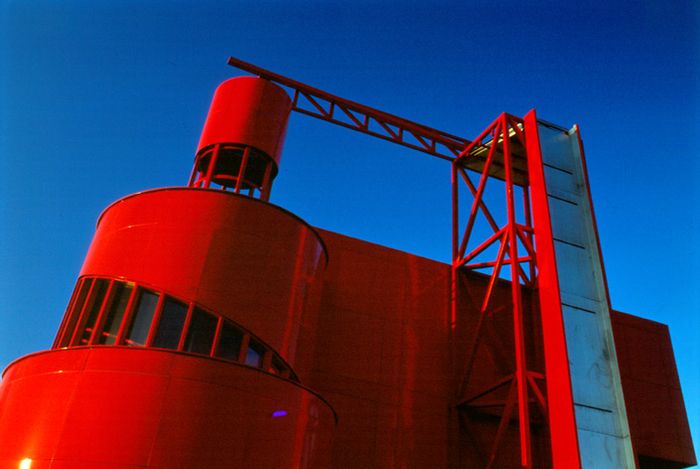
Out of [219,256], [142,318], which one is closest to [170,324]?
[142,318]

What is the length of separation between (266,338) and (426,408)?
779cm

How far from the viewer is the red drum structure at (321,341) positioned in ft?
34.3

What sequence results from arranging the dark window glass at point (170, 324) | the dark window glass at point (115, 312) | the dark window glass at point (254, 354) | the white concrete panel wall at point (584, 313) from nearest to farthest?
the dark window glass at point (170, 324)
the dark window glass at point (115, 312)
the dark window glass at point (254, 354)
the white concrete panel wall at point (584, 313)

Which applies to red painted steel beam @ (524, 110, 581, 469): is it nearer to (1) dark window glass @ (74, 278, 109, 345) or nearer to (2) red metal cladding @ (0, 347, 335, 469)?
(2) red metal cladding @ (0, 347, 335, 469)

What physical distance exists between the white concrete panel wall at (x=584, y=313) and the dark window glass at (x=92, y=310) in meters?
11.3

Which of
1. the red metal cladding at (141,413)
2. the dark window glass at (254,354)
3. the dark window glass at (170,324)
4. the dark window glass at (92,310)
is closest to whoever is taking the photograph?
the red metal cladding at (141,413)

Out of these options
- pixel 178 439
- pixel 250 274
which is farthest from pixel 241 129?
pixel 178 439

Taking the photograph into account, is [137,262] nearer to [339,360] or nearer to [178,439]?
[178,439]

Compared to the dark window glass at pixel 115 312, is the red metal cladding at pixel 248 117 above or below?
above

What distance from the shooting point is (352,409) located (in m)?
17.2

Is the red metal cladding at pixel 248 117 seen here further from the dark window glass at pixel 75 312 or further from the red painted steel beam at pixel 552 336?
the red painted steel beam at pixel 552 336

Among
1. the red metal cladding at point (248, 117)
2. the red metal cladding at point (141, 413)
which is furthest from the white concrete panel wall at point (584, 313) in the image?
the red metal cladding at point (248, 117)

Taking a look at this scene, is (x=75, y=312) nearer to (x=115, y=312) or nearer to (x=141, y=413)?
(x=115, y=312)

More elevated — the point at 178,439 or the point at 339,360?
the point at 339,360
